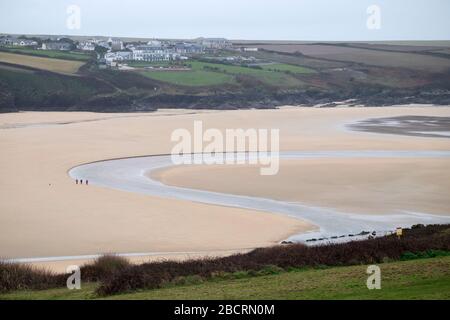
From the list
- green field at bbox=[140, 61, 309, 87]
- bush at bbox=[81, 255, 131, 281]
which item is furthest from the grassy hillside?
bush at bbox=[81, 255, 131, 281]

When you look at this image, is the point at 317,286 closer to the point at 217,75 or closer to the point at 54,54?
the point at 217,75

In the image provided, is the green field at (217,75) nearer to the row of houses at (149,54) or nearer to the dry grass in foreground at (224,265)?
the row of houses at (149,54)

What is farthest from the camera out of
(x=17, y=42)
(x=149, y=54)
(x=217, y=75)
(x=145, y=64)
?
(x=17, y=42)

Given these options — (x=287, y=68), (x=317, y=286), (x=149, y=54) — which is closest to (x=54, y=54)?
(x=149, y=54)

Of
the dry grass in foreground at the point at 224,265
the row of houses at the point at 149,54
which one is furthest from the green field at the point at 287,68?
the dry grass in foreground at the point at 224,265

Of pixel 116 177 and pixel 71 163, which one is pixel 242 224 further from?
pixel 71 163

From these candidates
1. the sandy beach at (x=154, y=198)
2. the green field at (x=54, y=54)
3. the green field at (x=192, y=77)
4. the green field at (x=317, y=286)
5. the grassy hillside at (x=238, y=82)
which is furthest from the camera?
the green field at (x=54, y=54)
